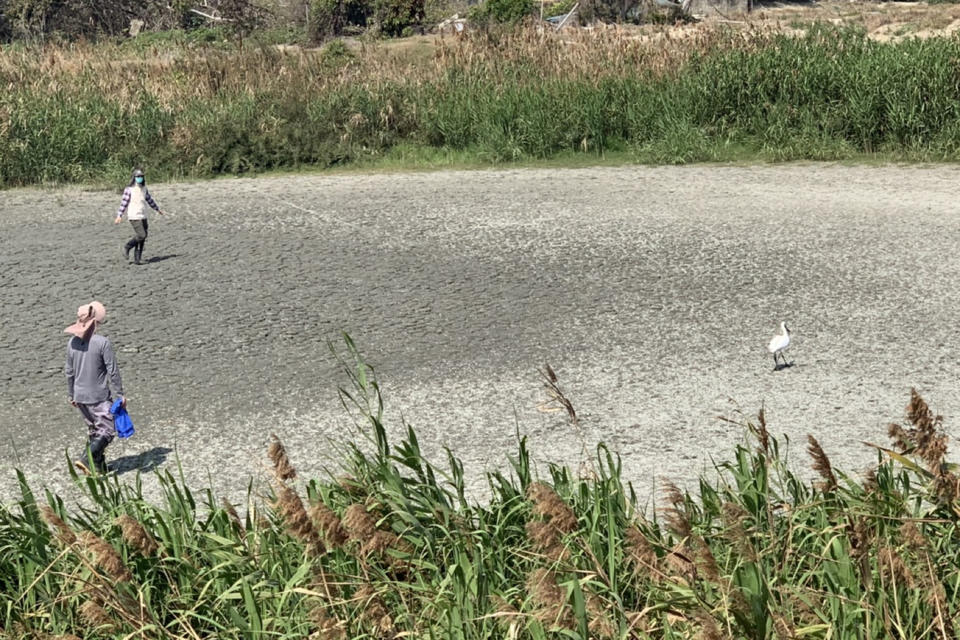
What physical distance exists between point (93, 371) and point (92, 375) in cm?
3

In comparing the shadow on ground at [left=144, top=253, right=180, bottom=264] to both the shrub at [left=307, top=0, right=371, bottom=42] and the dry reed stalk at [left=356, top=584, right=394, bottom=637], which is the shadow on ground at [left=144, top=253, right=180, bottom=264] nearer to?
the dry reed stalk at [left=356, top=584, right=394, bottom=637]

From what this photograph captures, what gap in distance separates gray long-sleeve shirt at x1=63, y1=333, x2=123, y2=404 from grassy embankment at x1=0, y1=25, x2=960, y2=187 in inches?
464

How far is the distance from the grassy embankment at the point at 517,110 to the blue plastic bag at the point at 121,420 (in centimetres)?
1211

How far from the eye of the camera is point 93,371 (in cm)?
776

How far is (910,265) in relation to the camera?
1223 cm

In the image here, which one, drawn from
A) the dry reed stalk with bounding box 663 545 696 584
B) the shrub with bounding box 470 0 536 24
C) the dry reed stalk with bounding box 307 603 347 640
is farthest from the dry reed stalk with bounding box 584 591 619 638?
the shrub with bounding box 470 0 536 24

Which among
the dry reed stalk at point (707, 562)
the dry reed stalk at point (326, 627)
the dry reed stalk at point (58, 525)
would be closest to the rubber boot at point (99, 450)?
the dry reed stalk at point (58, 525)

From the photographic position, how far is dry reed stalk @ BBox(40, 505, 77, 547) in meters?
4.13

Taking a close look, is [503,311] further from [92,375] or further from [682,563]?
[682,563]

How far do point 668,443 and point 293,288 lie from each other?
571 centimetres

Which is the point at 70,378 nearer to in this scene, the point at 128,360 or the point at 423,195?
the point at 128,360

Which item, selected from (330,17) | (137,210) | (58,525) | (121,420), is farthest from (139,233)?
(330,17)

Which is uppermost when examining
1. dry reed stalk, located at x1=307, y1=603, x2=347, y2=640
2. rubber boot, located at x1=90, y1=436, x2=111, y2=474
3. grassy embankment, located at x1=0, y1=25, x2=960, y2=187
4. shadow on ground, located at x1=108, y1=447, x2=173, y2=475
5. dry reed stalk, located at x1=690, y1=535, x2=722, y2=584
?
grassy embankment, located at x1=0, y1=25, x2=960, y2=187

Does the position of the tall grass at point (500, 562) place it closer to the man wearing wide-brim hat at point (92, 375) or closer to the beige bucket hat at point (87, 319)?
the man wearing wide-brim hat at point (92, 375)
